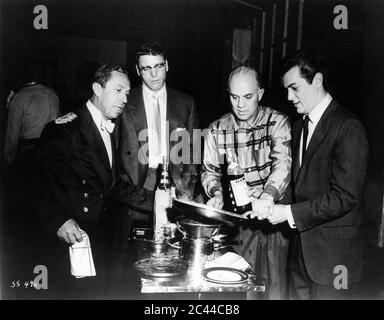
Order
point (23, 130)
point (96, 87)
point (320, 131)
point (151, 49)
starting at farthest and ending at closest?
point (23, 130), point (151, 49), point (96, 87), point (320, 131)

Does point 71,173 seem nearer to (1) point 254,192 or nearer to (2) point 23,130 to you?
(1) point 254,192

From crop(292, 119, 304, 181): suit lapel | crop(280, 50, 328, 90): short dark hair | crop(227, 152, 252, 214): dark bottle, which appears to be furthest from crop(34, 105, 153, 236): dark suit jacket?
crop(280, 50, 328, 90): short dark hair

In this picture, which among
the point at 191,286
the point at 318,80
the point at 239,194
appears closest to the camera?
the point at 191,286

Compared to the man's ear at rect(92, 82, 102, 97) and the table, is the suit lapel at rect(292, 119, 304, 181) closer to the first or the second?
the table

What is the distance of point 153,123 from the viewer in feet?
9.52

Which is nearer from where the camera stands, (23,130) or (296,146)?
(296,146)

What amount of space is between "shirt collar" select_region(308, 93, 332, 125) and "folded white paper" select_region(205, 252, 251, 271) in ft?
3.19

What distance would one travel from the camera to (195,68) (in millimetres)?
6016

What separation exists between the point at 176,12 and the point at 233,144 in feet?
12.1

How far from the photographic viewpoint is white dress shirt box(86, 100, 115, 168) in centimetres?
240

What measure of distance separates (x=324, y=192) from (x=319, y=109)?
496mm

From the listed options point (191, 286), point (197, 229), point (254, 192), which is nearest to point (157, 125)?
point (254, 192)

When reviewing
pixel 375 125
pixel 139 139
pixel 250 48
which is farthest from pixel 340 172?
pixel 250 48
